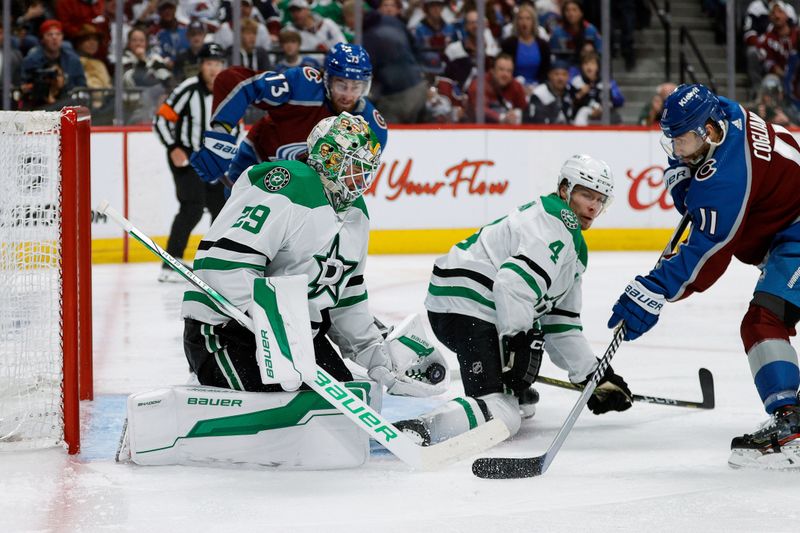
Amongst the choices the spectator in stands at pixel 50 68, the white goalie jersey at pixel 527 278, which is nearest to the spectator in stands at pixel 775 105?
the spectator in stands at pixel 50 68

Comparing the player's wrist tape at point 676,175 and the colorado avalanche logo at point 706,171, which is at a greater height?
the colorado avalanche logo at point 706,171

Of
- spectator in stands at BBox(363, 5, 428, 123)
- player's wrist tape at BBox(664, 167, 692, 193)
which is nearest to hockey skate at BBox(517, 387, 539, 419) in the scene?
player's wrist tape at BBox(664, 167, 692, 193)

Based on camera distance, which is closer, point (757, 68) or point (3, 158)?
point (3, 158)

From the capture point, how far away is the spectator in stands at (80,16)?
7.04 metres

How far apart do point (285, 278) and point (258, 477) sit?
445 millimetres

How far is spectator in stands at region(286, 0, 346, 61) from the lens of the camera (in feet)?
24.0

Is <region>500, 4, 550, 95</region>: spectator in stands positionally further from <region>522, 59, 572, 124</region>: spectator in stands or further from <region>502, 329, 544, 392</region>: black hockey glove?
<region>502, 329, 544, 392</region>: black hockey glove

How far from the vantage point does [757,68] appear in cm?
823

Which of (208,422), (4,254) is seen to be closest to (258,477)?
(208,422)

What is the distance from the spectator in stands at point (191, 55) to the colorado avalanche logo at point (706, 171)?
4.74 meters

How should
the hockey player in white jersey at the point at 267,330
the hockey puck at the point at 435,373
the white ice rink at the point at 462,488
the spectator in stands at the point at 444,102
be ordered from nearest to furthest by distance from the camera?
the white ice rink at the point at 462,488 < the hockey player in white jersey at the point at 267,330 < the hockey puck at the point at 435,373 < the spectator in stands at the point at 444,102

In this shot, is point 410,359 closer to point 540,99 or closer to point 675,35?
point 540,99

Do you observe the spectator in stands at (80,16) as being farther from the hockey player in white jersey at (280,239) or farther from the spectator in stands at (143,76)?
the hockey player in white jersey at (280,239)

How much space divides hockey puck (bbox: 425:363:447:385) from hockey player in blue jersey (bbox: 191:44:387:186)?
3.71 feet
